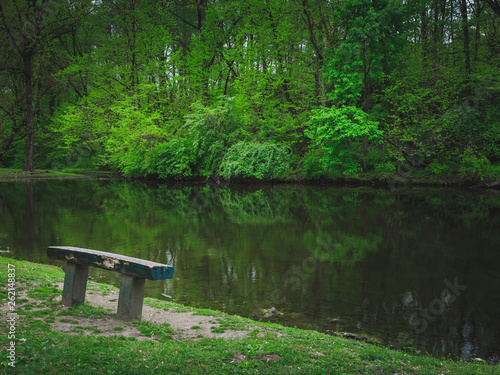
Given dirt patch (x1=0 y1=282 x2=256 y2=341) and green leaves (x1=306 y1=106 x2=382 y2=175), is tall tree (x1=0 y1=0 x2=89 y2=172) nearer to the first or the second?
green leaves (x1=306 y1=106 x2=382 y2=175)

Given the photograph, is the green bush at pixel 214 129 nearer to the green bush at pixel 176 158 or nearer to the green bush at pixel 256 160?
the green bush at pixel 176 158

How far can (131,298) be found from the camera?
6.12m

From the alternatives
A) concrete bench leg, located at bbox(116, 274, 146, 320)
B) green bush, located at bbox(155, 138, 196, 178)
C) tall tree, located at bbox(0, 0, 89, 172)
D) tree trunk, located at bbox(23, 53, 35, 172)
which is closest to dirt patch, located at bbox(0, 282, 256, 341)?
concrete bench leg, located at bbox(116, 274, 146, 320)

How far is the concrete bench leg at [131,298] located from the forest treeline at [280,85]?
2470cm

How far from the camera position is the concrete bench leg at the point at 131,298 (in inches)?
241

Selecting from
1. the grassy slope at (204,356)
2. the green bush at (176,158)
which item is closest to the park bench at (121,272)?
the grassy slope at (204,356)

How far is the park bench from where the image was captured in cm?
569

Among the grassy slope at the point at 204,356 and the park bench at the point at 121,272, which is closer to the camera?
the grassy slope at the point at 204,356

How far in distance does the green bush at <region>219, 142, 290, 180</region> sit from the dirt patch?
82.2 ft

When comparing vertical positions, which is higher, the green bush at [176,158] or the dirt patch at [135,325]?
the green bush at [176,158]

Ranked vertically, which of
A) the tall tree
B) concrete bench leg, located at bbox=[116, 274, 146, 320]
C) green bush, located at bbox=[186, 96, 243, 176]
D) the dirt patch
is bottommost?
the dirt patch

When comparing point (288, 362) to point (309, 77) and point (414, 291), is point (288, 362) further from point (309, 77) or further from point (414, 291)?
point (309, 77)

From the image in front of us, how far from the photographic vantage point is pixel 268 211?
2061cm

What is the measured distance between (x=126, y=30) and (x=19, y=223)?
106 ft
